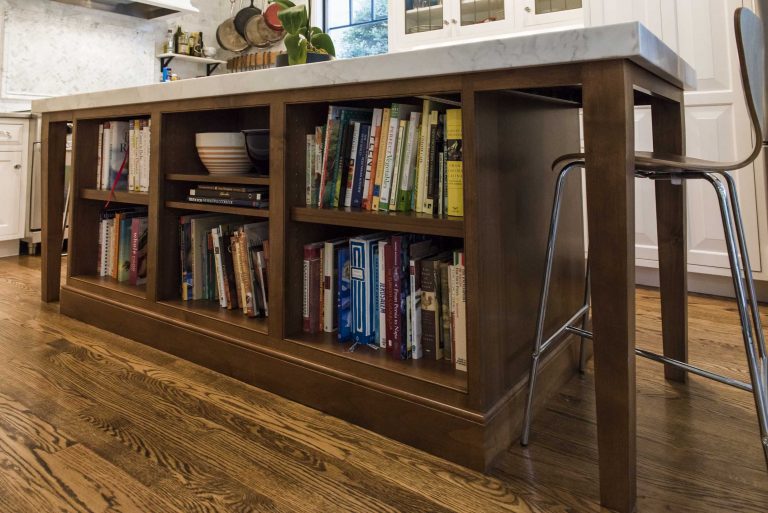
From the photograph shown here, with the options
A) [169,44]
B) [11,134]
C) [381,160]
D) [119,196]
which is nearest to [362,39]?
[169,44]

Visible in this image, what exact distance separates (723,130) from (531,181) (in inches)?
60.0

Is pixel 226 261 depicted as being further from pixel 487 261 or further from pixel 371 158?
pixel 487 261

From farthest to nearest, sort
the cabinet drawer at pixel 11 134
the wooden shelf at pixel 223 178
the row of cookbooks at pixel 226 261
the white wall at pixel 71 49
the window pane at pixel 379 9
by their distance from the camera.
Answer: the window pane at pixel 379 9
the white wall at pixel 71 49
the cabinet drawer at pixel 11 134
the row of cookbooks at pixel 226 261
the wooden shelf at pixel 223 178

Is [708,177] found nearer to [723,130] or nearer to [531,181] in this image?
[531,181]

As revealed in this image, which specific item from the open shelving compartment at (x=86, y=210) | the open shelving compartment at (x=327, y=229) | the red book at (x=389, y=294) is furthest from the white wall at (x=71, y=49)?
the red book at (x=389, y=294)

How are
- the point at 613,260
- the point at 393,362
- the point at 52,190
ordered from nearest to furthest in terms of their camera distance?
the point at 613,260 < the point at 393,362 < the point at 52,190

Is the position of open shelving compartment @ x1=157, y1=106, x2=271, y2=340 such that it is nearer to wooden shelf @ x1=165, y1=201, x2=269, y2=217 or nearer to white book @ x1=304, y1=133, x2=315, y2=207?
wooden shelf @ x1=165, y1=201, x2=269, y2=217

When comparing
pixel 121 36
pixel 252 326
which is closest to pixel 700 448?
pixel 252 326

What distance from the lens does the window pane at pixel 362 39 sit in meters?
4.15

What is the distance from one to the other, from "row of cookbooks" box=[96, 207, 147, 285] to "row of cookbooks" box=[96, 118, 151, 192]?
0.38 ft

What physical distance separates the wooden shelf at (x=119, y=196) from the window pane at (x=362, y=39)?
2.76 metres

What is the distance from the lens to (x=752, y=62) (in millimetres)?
882

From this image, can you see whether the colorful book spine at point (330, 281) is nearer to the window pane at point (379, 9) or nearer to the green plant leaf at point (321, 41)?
the green plant leaf at point (321, 41)

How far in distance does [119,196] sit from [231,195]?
1.97 feet
